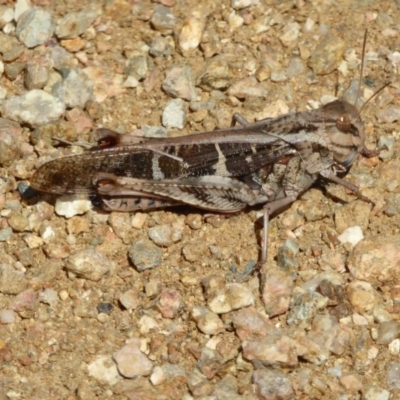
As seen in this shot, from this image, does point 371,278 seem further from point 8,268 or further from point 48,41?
point 48,41

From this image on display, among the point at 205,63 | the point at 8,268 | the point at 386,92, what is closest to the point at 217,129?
the point at 205,63

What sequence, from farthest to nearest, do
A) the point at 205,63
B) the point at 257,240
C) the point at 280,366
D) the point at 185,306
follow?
the point at 205,63 → the point at 257,240 → the point at 185,306 → the point at 280,366

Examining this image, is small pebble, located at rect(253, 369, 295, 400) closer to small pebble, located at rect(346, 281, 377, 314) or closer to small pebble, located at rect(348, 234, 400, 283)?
small pebble, located at rect(346, 281, 377, 314)

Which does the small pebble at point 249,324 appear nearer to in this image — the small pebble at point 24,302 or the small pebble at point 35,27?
the small pebble at point 24,302

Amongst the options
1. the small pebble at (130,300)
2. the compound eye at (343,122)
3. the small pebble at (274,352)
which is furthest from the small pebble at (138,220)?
the compound eye at (343,122)

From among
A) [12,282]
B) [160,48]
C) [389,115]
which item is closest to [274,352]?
[12,282]

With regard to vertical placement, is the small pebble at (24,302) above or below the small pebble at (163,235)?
below
